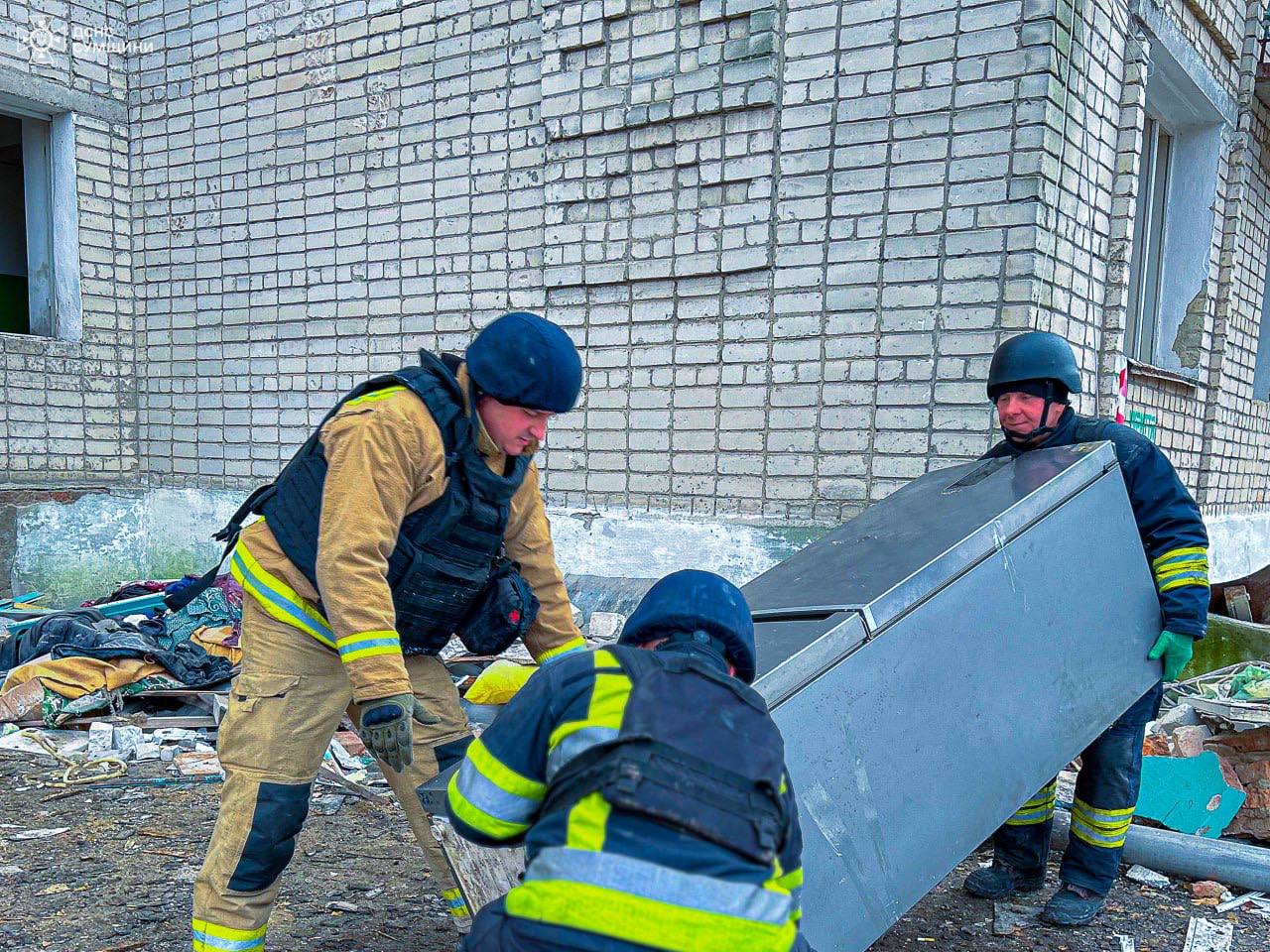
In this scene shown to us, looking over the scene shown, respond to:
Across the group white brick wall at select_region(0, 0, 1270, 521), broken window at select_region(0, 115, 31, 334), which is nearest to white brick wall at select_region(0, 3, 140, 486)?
white brick wall at select_region(0, 0, 1270, 521)

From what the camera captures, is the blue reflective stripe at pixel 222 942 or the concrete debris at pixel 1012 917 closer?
the blue reflective stripe at pixel 222 942

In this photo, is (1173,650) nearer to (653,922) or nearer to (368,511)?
(653,922)

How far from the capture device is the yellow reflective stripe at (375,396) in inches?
80.6

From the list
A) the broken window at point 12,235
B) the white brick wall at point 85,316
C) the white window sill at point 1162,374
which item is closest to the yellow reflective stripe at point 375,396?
the white window sill at point 1162,374

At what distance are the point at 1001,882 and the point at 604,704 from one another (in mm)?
2204

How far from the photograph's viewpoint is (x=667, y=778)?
46.5 inches

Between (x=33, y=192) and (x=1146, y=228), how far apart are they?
24.7ft

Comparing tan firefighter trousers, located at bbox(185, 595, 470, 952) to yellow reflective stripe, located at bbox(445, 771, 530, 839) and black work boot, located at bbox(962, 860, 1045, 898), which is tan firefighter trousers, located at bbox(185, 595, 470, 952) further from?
black work boot, located at bbox(962, 860, 1045, 898)

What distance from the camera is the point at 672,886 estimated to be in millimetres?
1155

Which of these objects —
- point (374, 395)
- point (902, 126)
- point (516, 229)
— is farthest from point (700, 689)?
point (516, 229)

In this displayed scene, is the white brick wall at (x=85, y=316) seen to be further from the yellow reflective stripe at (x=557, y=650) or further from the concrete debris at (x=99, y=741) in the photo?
the yellow reflective stripe at (x=557, y=650)

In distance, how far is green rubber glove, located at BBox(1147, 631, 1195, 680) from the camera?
253cm

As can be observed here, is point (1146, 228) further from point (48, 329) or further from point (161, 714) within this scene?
point (48, 329)

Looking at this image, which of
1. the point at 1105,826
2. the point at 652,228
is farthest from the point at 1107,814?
the point at 652,228
